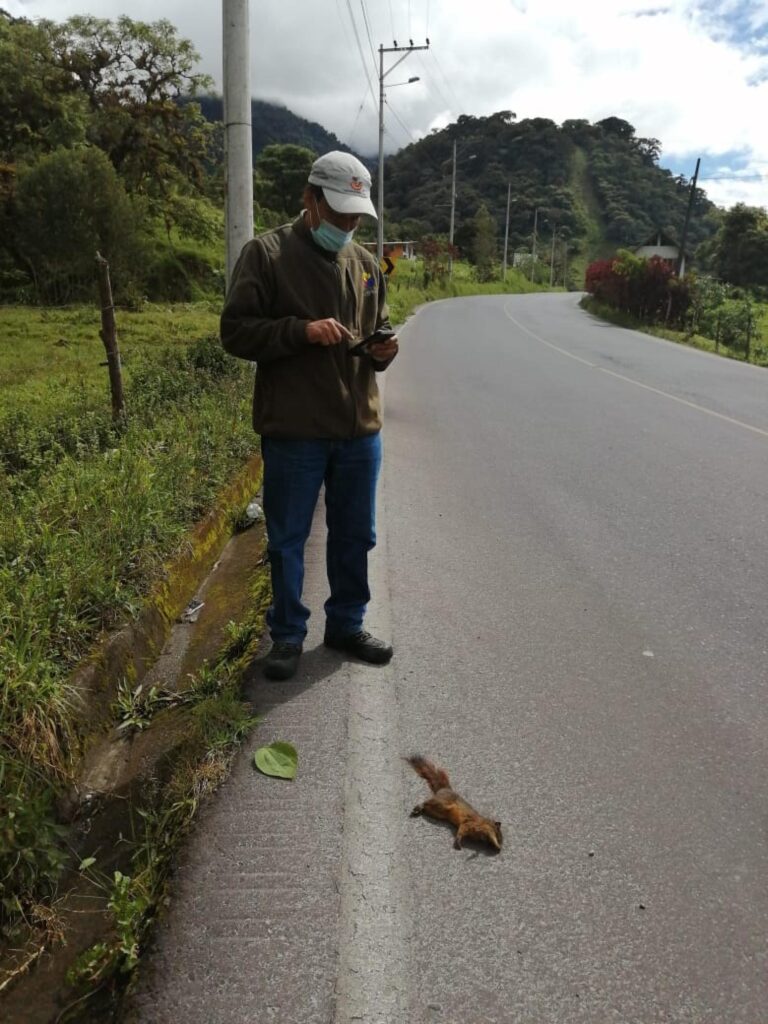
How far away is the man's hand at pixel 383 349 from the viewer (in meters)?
2.92

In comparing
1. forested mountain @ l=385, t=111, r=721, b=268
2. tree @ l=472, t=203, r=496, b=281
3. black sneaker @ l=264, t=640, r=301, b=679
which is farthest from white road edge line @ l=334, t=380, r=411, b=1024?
forested mountain @ l=385, t=111, r=721, b=268

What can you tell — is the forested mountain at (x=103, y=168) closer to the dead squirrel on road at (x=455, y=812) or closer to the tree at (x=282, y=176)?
the tree at (x=282, y=176)

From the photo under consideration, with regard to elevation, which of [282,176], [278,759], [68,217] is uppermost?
[282,176]

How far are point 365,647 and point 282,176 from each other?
51.5m

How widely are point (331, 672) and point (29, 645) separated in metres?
1.20

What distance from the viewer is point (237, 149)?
795cm

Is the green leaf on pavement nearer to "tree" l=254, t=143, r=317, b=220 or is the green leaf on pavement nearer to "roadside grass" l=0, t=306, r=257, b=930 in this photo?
"roadside grass" l=0, t=306, r=257, b=930

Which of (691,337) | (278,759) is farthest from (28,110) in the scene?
(278,759)

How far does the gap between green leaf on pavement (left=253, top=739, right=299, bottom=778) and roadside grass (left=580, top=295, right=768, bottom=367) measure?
1827 centimetres

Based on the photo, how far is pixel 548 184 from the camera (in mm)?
104312

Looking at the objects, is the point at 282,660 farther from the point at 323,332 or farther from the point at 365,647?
the point at 323,332

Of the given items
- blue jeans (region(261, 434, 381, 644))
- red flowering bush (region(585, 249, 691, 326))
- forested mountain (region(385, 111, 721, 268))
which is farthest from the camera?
forested mountain (region(385, 111, 721, 268))

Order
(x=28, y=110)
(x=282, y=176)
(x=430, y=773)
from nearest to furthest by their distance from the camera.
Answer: (x=430, y=773)
(x=28, y=110)
(x=282, y=176)

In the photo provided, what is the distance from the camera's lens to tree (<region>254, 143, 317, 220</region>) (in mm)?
46906
